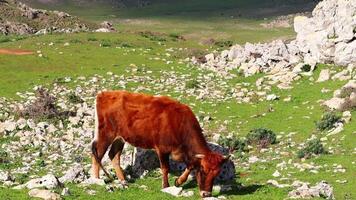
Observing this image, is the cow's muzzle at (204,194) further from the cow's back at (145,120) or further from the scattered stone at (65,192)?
the scattered stone at (65,192)

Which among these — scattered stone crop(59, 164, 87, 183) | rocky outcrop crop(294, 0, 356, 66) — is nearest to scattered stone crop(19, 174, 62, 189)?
scattered stone crop(59, 164, 87, 183)

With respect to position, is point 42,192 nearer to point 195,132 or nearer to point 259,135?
point 195,132

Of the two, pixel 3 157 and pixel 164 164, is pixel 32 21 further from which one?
pixel 164 164

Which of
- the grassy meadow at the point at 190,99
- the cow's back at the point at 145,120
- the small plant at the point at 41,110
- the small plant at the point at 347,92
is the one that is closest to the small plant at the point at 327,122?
the grassy meadow at the point at 190,99

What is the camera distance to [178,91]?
4188 centimetres

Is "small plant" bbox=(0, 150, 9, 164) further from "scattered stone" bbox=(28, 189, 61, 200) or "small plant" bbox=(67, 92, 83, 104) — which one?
"small plant" bbox=(67, 92, 83, 104)

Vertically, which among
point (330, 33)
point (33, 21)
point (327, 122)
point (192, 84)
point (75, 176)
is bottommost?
point (33, 21)

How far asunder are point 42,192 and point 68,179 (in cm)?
349

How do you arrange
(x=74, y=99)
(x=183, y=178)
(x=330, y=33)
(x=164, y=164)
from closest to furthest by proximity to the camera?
(x=183, y=178) → (x=164, y=164) → (x=74, y=99) → (x=330, y=33)

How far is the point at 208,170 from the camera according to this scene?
706 inches

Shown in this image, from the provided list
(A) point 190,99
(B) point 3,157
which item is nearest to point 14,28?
(A) point 190,99

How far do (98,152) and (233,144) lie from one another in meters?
9.85

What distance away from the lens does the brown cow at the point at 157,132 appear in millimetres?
18156

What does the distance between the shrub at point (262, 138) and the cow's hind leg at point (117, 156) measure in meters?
10.3
